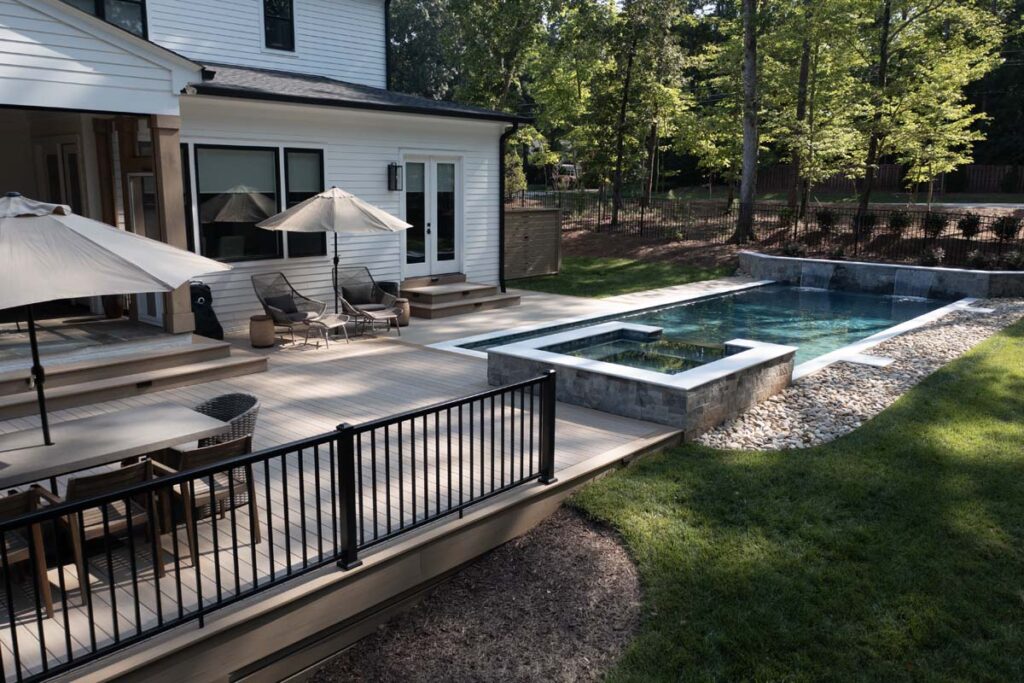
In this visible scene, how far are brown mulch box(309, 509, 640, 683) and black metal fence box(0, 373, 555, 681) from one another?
52 cm

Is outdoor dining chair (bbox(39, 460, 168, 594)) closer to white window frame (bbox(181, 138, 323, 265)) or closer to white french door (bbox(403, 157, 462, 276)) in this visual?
white window frame (bbox(181, 138, 323, 265))

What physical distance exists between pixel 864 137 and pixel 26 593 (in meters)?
23.4

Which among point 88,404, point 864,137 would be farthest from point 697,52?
point 88,404

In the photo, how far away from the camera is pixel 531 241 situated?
57.8 feet

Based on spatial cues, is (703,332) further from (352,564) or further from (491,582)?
(352,564)

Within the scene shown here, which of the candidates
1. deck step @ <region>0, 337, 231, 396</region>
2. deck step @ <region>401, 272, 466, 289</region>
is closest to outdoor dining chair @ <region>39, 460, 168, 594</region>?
deck step @ <region>0, 337, 231, 396</region>

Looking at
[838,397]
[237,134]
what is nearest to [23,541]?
[838,397]

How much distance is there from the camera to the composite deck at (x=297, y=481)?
3.93 metres

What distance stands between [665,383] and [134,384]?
552 cm

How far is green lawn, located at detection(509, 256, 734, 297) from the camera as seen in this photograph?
16703 mm

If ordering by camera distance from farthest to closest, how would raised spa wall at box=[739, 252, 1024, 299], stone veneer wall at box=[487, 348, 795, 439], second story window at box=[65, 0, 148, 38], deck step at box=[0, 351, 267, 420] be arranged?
1. raised spa wall at box=[739, 252, 1024, 299]
2. second story window at box=[65, 0, 148, 38]
3. deck step at box=[0, 351, 267, 420]
4. stone veneer wall at box=[487, 348, 795, 439]

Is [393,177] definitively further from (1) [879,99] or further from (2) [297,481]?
(1) [879,99]

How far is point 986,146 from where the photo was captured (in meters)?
39.8

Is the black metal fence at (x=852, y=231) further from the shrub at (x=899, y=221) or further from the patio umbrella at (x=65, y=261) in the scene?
the patio umbrella at (x=65, y=261)
